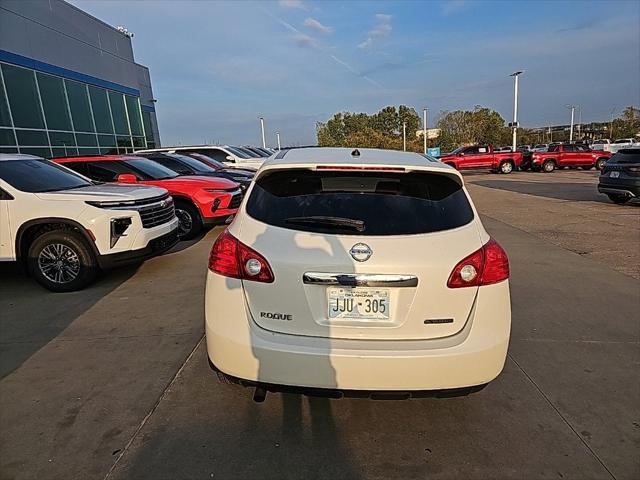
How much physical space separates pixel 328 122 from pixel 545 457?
6592 cm

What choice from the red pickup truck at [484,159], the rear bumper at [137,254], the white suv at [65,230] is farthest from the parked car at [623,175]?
the red pickup truck at [484,159]

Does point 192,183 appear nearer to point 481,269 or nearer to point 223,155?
point 481,269

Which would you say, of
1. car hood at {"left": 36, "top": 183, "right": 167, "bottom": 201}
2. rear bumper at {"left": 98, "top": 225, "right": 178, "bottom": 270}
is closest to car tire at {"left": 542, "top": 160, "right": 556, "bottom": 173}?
car hood at {"left": 36, "top": 183, "right": 167, "bottom": 201}

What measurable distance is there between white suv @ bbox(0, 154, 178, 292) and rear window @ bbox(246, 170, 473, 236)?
338 cm

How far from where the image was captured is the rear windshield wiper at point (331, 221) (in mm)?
2352

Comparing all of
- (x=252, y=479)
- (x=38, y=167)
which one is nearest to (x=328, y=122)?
(x=38, y=167)

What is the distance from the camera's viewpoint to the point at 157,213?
5863 millimetres

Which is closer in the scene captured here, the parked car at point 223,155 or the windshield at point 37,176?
the windshield at point 37,176

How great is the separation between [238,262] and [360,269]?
685mm

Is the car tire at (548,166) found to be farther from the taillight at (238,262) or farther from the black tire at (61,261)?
the taillight at (238,262)

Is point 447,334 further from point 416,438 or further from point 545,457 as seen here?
point 545,457

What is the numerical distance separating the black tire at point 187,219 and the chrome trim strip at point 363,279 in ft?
20.7

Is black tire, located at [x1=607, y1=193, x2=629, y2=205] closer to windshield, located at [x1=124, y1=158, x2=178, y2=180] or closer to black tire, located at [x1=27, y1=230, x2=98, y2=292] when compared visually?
windshield, located at [x1=124, y1=158, x2=178, y2=180]

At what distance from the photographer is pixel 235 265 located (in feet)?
7.81
